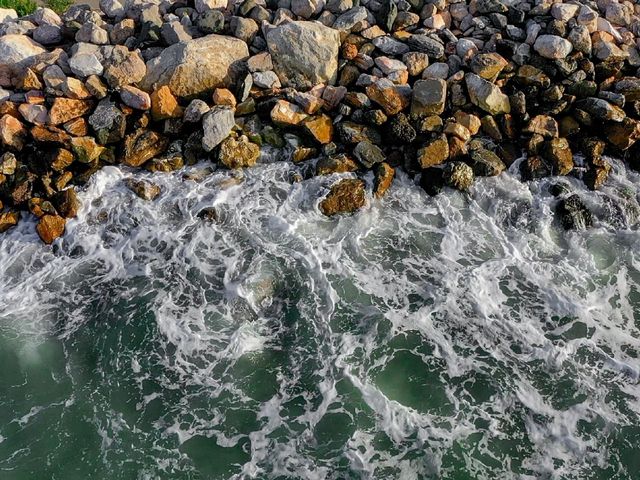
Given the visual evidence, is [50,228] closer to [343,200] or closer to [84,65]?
[84,65]

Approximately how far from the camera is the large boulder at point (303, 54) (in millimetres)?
10500

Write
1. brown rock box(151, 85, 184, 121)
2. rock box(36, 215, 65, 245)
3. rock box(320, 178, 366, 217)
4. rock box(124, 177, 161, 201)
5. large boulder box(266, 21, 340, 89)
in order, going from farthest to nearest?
large boulder box(266, 21, 340, 89) → brown rock box(151, 85, 184, 121) → rock box(124, 177, 161, 201) → rock box(320, 178, 366, 217) → rock box(36, 215, 65, 245)

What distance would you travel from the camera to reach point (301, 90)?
34.7 feet

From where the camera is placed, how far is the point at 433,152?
9.77m

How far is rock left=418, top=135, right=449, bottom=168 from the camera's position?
9750mm

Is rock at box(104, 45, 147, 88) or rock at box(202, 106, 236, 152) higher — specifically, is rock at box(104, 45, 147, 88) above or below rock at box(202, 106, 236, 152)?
above

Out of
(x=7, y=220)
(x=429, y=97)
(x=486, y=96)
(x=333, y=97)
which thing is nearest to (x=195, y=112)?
(x=333, y=97)

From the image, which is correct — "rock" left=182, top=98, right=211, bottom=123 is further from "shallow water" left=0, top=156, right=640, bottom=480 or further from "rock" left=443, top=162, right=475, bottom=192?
"rock" left=443, top=162, right=475, bottom=192

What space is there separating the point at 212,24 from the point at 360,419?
7.69 meters

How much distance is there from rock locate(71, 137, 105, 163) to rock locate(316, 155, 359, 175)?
380 centimetres

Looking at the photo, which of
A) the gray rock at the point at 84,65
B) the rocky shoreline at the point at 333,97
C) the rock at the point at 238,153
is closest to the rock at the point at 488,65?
the rocky shoreline at the point at 333,97

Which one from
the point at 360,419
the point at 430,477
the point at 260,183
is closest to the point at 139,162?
the point at 260,183

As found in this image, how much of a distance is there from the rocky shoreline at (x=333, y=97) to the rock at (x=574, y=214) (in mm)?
23

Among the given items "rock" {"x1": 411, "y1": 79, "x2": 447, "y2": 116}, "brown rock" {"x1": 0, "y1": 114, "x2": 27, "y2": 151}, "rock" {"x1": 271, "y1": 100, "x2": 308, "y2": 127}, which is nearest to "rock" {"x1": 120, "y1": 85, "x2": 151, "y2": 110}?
"brown rock" {"x1": 0, "y1": 114, "x2": 27, "y2": 151}
